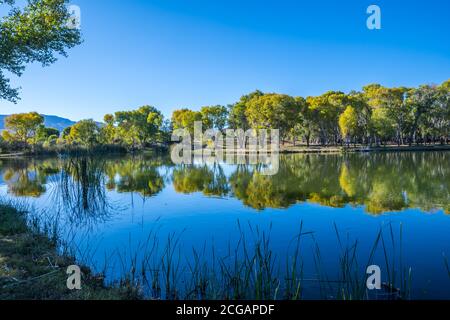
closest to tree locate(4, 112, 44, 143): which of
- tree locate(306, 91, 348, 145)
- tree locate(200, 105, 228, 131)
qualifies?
tree locate(200, 105, 228, 131)

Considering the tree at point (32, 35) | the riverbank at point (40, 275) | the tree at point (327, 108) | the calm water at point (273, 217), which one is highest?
the tree at point (327, 108)

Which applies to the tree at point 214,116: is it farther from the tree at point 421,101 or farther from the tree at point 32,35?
the tree at point 32,35

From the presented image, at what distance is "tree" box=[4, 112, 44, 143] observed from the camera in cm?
6444

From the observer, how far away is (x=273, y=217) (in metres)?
10.8

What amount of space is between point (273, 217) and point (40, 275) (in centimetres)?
737

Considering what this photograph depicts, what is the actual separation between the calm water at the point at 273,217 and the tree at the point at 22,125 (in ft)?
179

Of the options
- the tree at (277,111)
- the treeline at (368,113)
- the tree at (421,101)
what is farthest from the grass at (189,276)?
the tree at (421,101)

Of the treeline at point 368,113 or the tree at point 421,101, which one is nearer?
the treeline at point 368,113

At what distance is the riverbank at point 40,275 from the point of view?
4.48 m

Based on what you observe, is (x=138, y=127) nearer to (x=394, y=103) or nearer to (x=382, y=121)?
(x=382, y=121)

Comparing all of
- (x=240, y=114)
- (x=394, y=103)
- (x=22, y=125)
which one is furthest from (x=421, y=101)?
(x=22, y=125)

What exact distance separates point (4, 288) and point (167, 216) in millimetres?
7120
